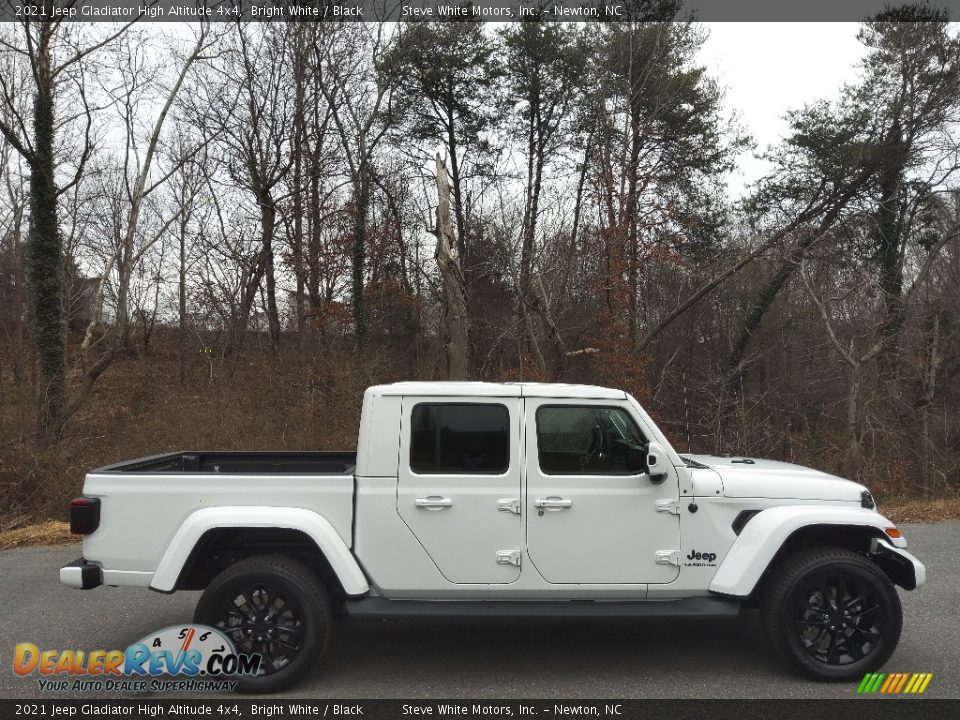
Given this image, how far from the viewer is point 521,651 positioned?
5.04 metres

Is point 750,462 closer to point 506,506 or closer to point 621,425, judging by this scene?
point 621,425

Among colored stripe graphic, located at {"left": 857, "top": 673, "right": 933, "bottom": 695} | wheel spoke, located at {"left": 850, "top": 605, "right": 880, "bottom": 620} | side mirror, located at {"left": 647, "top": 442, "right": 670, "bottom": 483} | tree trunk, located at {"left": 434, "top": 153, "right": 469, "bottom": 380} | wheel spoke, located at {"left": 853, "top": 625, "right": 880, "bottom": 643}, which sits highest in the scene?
tree trunk, located at {"left": 434, "top": 153, "right": 469, "bottom": 380}

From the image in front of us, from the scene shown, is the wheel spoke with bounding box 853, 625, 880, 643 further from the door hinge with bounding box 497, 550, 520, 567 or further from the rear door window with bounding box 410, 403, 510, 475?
the rear door window with bounding box 410, 403, 510, 475

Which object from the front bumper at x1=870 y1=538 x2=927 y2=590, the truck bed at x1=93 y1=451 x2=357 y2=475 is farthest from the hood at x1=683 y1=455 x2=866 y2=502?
the truck bed at x1=93 y1=451 x2=357 y2=475

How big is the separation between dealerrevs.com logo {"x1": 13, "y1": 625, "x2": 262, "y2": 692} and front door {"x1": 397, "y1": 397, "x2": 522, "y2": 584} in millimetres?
→ 1296

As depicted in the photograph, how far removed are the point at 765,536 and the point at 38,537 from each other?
814cm

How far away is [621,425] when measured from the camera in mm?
4742

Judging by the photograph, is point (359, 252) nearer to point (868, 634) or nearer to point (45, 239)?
point (45, 239)

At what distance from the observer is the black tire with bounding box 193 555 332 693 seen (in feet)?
14.2

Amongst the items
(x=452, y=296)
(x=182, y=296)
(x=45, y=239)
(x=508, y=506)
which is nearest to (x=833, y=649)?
(x=508, y=506)

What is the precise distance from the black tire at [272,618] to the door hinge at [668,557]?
79.7 inches
